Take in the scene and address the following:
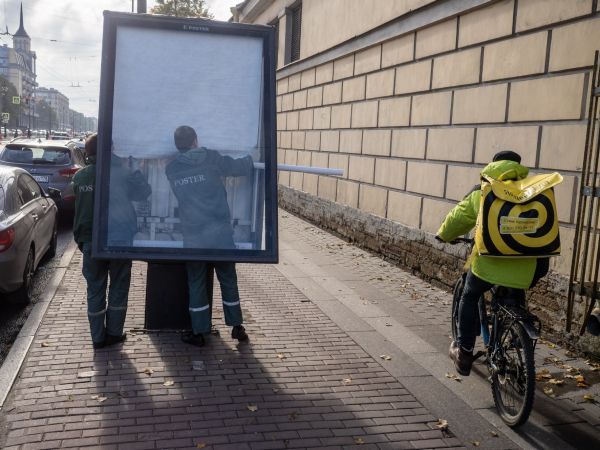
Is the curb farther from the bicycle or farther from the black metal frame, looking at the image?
the bicycle

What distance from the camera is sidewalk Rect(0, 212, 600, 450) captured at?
3834mm

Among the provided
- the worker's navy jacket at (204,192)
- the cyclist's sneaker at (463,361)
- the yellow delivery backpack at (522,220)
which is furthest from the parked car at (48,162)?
the yellow delivery backpack at (522,220)

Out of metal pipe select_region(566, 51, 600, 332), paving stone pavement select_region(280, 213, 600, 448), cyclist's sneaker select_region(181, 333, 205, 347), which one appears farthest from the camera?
cyclist's sneaker select_region(181, 333, 205, 347)

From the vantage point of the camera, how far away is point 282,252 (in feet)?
34.3

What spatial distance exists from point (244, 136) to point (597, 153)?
2.88 metres

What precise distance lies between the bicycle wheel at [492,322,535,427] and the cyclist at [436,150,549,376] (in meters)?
0.30

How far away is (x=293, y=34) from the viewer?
1686cm

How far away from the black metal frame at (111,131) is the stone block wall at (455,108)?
9.56 feet

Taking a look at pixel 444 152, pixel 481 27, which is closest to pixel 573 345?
pixel 444 152

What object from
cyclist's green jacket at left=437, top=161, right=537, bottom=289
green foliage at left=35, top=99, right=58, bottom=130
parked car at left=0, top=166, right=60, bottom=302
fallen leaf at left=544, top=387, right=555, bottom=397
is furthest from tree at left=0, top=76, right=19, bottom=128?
fallen leaf at left=544, top=387, right=555, bottom=397

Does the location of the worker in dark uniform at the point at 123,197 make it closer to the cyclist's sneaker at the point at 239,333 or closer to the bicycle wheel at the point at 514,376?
the cyclist's sneaker at the point at 239,333

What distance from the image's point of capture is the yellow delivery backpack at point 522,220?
394cm

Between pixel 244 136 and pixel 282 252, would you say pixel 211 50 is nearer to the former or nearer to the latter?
pixel 244 136

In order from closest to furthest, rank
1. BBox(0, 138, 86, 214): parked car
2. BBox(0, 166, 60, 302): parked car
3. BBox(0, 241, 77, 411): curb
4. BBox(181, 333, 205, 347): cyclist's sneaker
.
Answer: BBox(0, 241, 77, 411): curb < BBox(181, 333, 205, 347): cyclist's sneaker < BBox(0, 166, 60, 302): parked car < BBox(0, 138, 86, 214): parked car
